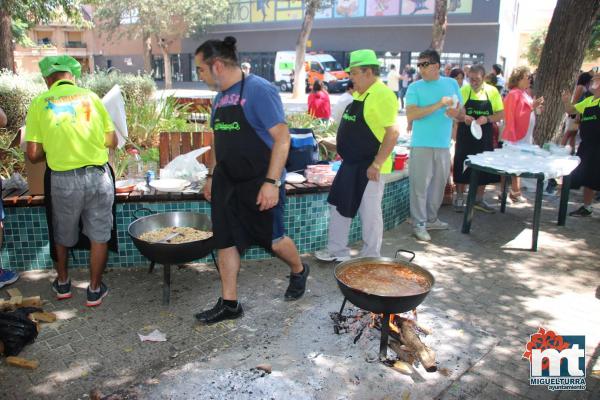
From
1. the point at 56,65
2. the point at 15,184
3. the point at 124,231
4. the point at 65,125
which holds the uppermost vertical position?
the point at 56,65

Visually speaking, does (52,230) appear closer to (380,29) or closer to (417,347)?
(417,347)

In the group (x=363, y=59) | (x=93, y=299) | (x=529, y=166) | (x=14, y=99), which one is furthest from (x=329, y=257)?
(x=14, y=99)

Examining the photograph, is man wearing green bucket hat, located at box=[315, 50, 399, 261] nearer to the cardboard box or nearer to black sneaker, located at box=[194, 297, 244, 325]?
black sneaker, located at box=[194, 297, 244, 325]

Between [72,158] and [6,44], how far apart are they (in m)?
9.72

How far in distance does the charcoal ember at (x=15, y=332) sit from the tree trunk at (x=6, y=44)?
32.8ft

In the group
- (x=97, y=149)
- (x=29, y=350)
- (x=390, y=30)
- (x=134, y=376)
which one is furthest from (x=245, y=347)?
(x=390, y=30)

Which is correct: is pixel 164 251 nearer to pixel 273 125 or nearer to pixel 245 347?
pixel 245 347

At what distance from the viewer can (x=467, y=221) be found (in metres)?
5.79

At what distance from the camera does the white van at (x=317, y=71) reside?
92.4 ft

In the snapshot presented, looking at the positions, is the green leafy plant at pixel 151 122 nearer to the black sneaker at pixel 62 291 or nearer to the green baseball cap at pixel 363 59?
the black sneaker at pixel 62 291

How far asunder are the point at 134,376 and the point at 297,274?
4.85 feet

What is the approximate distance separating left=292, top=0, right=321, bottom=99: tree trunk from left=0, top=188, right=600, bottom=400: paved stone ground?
1903 cm

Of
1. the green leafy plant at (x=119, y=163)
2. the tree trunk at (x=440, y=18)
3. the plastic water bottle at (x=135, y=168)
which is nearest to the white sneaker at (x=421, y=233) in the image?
the plastic water bottle at (x=135, y=168)

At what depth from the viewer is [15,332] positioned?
3.21 m
